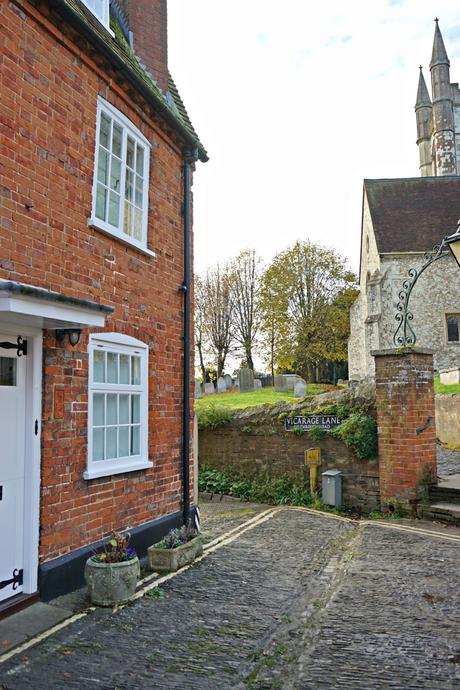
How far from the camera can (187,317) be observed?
8.84 metres

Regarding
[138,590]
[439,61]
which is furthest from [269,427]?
[439,61]

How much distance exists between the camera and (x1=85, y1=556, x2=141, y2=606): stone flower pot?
5582 mm

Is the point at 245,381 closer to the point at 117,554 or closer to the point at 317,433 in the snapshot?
the point at 317,433

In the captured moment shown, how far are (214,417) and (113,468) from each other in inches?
275

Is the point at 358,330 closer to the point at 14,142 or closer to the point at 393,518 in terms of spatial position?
the point at 393,518

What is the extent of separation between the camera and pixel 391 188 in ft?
119

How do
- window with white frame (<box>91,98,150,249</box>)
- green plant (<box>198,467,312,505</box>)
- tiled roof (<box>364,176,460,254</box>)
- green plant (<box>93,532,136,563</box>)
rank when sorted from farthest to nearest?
tiled roof (<box>364,176,460,254</box>), green plant (<box>198,467,312,505</box>), window with white frame (<box>91,98,150,249</box>), green plant (<box>93,532,136,563</box>)

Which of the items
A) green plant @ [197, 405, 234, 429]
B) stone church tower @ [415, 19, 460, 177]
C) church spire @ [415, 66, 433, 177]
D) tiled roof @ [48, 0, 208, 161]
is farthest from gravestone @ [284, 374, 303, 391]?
church spire @ [415, 66, 433, 177]

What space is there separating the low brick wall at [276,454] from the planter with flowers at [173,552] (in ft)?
15.3

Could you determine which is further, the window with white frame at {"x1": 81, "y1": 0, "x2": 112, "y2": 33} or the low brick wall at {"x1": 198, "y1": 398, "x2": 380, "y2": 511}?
the low brick wall at {"x1": 198, "y1": 398, "x2": 380, "y2": 511}

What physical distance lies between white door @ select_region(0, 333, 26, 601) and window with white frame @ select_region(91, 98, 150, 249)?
2.05m

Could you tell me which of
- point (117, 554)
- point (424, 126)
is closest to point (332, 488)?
point (117, 554)

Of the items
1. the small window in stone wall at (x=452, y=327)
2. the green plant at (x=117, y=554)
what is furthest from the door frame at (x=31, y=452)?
the small window in stone wall at (x=452, y=327)

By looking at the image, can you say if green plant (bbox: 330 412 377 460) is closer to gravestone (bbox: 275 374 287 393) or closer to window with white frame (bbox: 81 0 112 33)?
window with white frame (bbox: 81 0 112 33)
